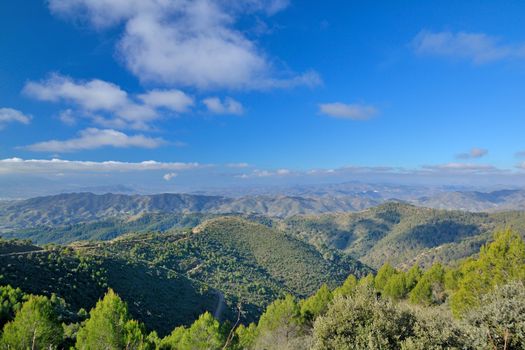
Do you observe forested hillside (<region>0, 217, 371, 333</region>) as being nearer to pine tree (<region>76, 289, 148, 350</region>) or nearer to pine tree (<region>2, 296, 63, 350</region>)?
pine tree (<region>2, 296, 63, 350</region>)

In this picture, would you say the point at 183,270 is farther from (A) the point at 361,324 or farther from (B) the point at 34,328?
(A) the point at 361,324

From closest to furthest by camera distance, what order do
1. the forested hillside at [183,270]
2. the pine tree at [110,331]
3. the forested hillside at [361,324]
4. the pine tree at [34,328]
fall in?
1. the forested hillside at [361,324]
2. the pine tree at [34,328]
3. the pine tree at [110,331]
4. the forested hillside at [183,270]

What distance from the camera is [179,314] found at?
6462 centimetres

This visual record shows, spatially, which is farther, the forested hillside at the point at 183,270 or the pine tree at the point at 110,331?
the forested hillside at the point at 183,270

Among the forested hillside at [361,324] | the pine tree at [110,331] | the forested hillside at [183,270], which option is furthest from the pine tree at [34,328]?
the forested hillside at [183,270]

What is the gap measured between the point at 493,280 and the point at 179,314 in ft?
181

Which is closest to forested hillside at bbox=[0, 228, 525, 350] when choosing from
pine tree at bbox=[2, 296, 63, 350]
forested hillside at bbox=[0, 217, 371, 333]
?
pine tree at bbox=[2, 296, 63, 350]

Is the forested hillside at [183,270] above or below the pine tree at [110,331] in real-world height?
below

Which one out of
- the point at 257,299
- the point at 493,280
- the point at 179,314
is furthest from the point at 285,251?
the point at 493,280

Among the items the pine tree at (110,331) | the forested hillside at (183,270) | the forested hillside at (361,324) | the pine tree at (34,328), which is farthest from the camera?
the forested hillside at (183,270)

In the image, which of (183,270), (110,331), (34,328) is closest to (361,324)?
(110,331)

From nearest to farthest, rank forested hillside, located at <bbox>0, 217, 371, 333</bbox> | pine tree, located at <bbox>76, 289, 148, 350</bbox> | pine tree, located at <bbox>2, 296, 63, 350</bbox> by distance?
pine tree, located at <bbox>2, 296, 63, 350</bbox>, pine tree, located at <bbox>76, 289, 148, 350</bbox>, forested hillside, located at <bbox>0, 217, 371, 333</bbox>

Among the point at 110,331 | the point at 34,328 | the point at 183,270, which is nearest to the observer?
the point at 34,328

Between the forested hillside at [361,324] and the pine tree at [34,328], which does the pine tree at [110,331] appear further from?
the pine tree at [34,328]
